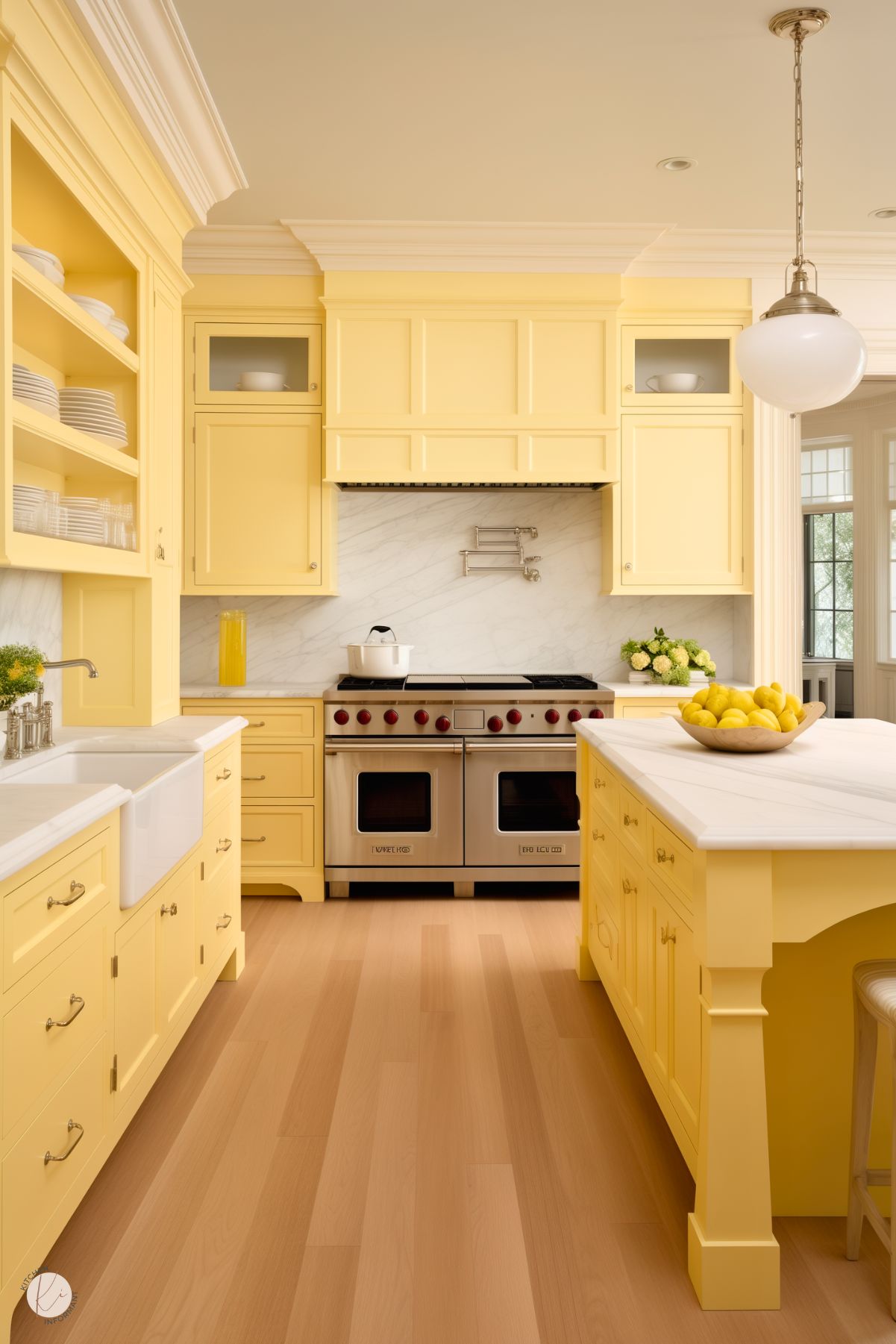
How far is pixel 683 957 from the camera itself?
194 centimetres

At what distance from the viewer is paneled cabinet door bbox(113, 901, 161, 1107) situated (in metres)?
2.09

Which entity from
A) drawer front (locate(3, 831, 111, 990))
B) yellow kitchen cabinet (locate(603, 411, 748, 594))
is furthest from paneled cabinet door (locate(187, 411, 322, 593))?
drawer front (locate(3, 831, 111, 990))

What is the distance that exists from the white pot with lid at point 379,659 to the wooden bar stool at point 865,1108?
9.32 ft

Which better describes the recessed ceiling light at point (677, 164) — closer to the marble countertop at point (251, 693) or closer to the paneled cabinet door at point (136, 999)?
the marble countertop at point (251, 693)

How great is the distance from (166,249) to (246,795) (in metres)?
2.18

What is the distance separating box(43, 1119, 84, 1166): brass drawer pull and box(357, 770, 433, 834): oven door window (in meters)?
2.40

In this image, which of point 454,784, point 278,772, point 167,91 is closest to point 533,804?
point 454,784

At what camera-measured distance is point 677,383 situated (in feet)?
14.6

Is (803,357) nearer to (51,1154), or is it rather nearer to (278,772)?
(51,1154)

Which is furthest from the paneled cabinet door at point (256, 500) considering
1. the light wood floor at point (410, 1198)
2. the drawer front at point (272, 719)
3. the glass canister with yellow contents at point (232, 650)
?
the light wood floor at point (410, 1198)

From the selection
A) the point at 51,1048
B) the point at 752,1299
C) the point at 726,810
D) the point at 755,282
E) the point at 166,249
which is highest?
the point at 755,282

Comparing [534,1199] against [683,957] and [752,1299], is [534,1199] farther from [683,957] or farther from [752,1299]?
[683,957]

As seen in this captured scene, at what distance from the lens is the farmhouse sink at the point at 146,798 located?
212 cm

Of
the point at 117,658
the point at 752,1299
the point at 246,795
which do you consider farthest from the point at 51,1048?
the point at 246,795
